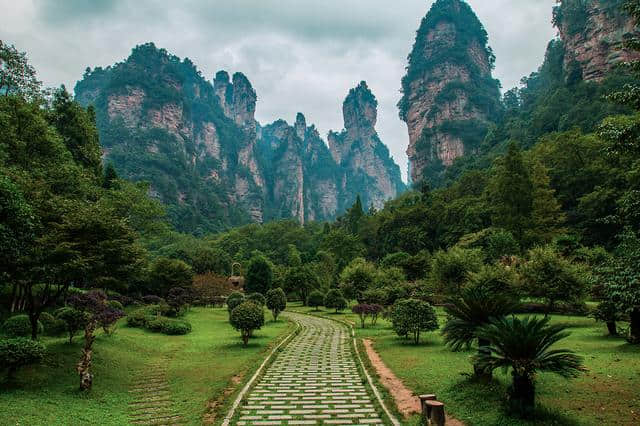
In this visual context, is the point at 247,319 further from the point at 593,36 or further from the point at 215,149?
the point at 215,149

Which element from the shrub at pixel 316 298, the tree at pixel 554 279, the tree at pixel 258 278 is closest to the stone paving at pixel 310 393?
the tree at pixel 554 279

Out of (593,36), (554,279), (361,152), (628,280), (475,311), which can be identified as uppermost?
(361,152)

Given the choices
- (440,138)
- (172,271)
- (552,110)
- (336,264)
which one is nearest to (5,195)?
(172,271)

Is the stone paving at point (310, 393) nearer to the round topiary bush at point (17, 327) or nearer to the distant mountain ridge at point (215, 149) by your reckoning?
the round topiary bush at point (17, 327)

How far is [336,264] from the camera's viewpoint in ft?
177

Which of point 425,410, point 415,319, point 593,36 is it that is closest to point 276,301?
point 415,319

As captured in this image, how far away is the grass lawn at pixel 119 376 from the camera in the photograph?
25.2ft

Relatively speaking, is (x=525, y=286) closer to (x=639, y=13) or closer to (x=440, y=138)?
(x=639, y=13)

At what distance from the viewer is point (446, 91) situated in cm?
10206

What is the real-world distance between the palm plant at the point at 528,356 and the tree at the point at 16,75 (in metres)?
26.0

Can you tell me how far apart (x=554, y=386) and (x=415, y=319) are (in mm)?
7864

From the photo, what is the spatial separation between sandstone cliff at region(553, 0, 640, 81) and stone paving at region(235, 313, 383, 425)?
Answer: 62847 millimetres

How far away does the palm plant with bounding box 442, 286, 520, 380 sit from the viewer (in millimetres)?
9250

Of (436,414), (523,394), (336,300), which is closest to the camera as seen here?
(436,414)
